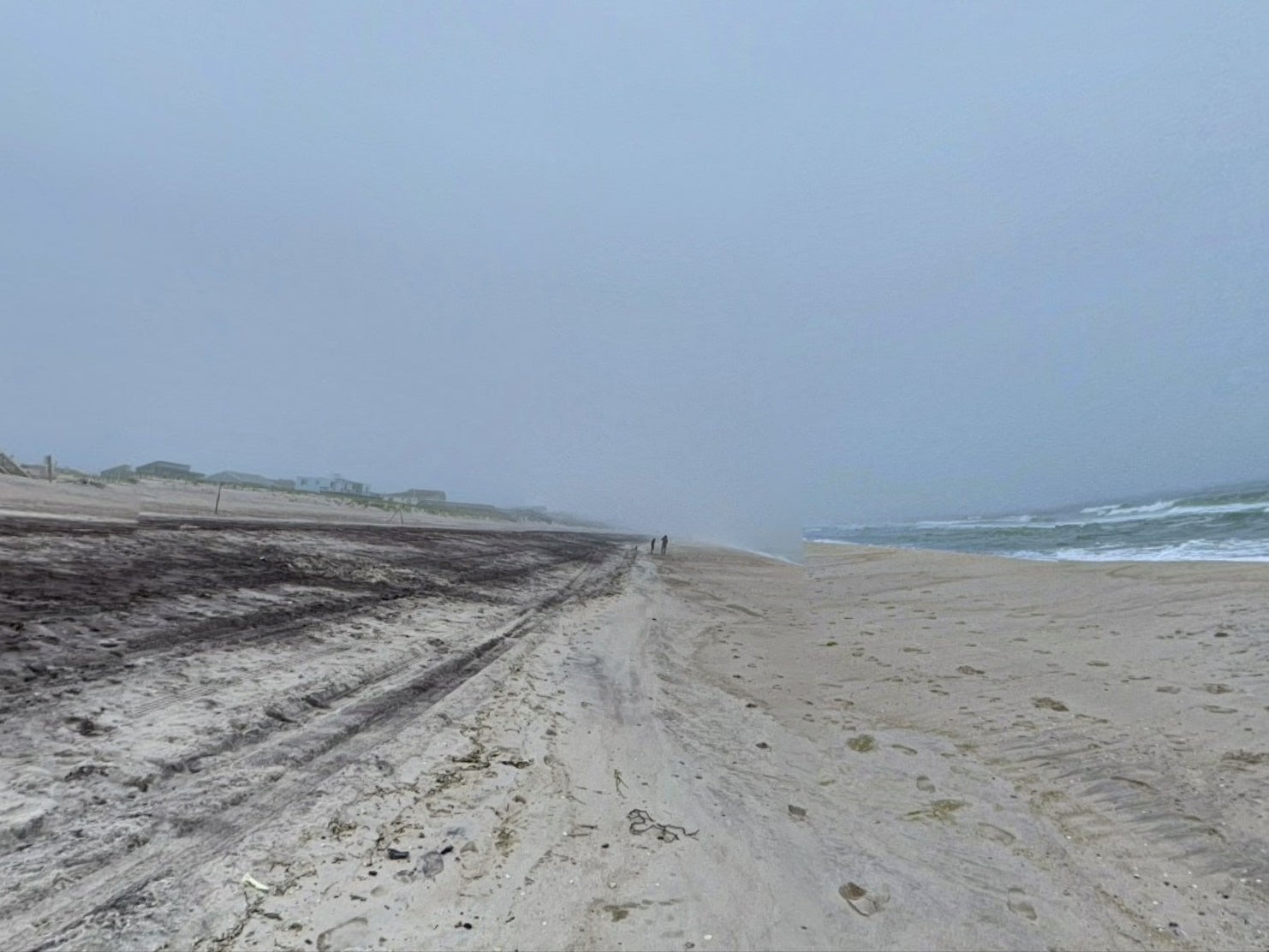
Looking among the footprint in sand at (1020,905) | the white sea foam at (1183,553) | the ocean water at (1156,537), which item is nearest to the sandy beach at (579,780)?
the footprint in sand at (1020,905)

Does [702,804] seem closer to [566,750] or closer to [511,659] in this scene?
[566,750]

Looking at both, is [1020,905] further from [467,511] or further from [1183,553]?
[467,511]

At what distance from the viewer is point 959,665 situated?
8430 millimetres

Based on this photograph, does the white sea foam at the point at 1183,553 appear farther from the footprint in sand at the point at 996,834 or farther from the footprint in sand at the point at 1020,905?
the footprint in sand at the point at 1020,905

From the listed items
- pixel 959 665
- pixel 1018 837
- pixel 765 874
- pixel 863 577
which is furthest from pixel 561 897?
pixel 863 577

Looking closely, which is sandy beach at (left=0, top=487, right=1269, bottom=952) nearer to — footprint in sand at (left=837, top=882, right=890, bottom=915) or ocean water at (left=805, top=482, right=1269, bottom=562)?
footprint in sand at (left=837, top=882, right=890, bottom=915)

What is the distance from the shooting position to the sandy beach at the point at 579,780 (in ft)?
9.62

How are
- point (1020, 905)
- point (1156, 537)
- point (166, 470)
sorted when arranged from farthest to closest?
point (166, 470), point (1156, 537), point (1020, 905)

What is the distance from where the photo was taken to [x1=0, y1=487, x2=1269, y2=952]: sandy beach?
2934 millimetres

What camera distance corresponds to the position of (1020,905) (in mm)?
3297

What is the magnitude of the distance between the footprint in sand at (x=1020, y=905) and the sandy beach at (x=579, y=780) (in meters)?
0.02

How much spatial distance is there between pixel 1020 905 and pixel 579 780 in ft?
9.97

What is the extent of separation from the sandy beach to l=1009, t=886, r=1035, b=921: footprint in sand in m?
0.02

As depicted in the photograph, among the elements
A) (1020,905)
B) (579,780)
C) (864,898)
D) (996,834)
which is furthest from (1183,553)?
(579,780)
